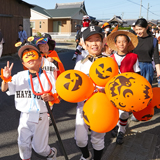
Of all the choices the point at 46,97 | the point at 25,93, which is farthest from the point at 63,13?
the point at 46,97

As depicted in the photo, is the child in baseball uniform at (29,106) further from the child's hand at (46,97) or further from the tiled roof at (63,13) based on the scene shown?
the tiled roof at (63,13)

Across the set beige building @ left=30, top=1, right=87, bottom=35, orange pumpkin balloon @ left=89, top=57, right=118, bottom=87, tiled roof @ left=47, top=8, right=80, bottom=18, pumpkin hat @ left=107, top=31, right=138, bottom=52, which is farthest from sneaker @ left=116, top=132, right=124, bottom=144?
tiled roof @ left=47, top=8, right=80, bottom=18

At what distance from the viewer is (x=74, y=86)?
5.68 ft

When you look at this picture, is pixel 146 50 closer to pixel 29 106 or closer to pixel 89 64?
pixel 89 64

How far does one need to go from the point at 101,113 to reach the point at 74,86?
369 millimetres

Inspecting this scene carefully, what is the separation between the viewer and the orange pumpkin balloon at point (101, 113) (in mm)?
1710

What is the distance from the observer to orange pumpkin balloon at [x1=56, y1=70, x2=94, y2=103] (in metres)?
1.73

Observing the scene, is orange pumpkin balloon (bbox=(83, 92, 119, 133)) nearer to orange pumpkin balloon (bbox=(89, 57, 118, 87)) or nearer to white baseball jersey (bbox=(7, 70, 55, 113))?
orange pumpkin balloon (bbox=(89, 57, 118, 87))

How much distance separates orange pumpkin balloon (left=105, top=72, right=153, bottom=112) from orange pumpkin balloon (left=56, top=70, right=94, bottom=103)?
0.27m

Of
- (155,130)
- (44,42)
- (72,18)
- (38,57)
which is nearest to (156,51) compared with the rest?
(155,130)

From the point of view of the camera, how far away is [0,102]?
5051mm

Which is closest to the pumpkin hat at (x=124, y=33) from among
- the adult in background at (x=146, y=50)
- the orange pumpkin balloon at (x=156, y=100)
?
the adult in background at (x=146, y=50)

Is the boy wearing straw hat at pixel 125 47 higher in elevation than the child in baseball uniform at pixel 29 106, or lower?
higher

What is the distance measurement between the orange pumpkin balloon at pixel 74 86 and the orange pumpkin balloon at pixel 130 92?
0.90ft
